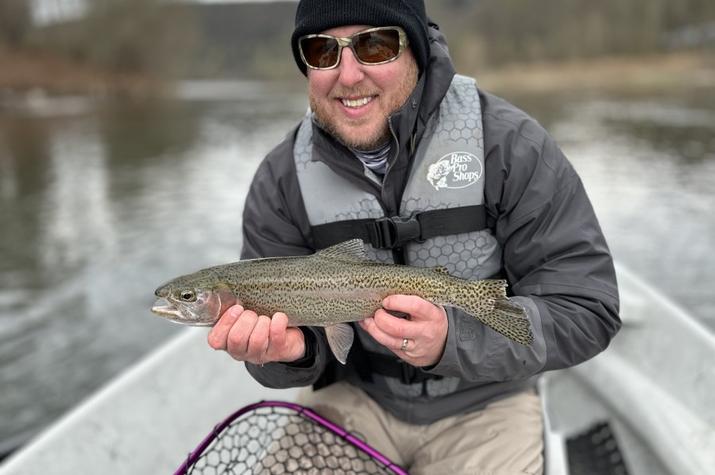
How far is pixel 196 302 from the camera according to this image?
2.55 meters

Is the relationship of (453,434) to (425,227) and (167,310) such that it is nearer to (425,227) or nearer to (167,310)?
(425,227)

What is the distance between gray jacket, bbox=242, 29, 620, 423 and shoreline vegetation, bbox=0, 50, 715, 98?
137ft

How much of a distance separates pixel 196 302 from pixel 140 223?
9919 millimetres

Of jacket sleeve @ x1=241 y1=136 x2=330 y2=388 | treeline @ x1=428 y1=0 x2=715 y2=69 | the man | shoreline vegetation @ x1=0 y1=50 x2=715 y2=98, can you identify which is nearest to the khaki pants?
the man

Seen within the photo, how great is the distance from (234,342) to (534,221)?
1.30 m

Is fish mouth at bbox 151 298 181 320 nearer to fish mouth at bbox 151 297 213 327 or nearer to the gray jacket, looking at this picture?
fish mouth at bbox 151 297 213 327

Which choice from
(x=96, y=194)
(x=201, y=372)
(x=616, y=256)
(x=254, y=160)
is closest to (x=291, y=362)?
(x=201, y=372)

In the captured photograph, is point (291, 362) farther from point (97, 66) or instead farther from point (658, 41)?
point (658, 41)

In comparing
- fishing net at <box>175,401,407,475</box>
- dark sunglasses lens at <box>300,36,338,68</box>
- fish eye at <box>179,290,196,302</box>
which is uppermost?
dark sunglasses lens at <box>300,36,338,68</box>

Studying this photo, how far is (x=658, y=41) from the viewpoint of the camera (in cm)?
6675

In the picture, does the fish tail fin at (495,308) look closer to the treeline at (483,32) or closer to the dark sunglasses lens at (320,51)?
the dark sunglasses lens at (320,51)

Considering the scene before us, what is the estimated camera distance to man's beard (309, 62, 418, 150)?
2.73 meters

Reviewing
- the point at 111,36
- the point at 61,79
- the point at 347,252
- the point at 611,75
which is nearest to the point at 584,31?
the point at 611,75

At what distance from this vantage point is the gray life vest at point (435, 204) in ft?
9.16
